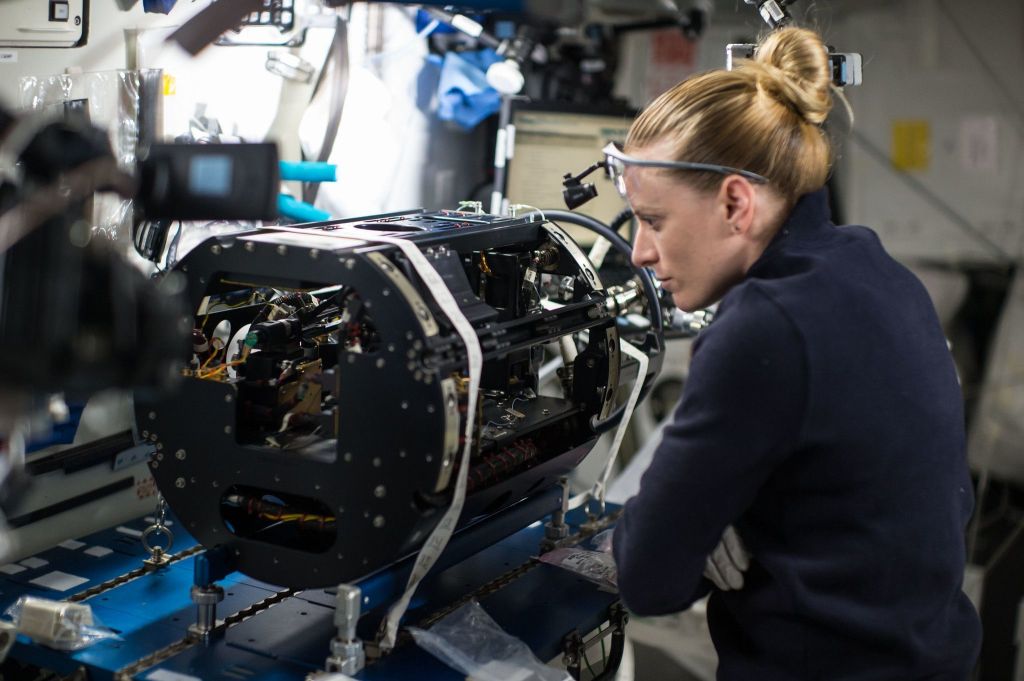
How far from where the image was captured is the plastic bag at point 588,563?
2.08 m

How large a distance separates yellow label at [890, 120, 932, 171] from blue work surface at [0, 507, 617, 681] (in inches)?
110

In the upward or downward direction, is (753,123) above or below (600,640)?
above

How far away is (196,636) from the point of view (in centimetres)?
178

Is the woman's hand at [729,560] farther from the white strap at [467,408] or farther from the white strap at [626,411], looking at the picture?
the white strap at [626,411]

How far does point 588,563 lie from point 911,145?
2893mm

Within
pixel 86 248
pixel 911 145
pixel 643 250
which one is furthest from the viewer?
pixel 911 145

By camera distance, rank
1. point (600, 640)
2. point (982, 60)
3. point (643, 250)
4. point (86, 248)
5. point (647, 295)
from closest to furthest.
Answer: point (86, 248) → point (643, 250) → point (600, 640) → point (647, 295) → point (982, 60)

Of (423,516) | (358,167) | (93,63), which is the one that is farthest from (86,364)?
(358,167)

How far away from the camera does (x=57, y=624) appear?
1.70 m

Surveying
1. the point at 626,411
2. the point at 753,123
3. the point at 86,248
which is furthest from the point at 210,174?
the point at 626,411

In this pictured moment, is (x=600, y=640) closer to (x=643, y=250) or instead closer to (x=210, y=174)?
(x=643, y=250)

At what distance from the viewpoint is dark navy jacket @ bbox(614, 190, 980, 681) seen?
1.47 metres

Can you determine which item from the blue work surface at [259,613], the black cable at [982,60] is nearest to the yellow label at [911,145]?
the black cable at [982,60]

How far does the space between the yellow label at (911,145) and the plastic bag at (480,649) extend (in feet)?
10.4
